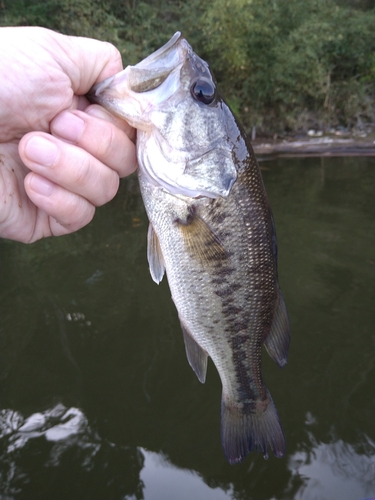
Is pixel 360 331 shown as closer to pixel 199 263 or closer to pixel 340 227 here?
pixel 340 227

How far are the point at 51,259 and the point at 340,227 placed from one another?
4.25 metres

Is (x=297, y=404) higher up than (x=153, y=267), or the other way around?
(x=153, y=267)

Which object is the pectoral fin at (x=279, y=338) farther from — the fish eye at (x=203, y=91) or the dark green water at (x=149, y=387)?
the dark green water at (x=149, y=387)

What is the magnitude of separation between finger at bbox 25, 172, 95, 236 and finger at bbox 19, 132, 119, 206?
0.07 feet

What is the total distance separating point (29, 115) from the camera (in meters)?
1.41

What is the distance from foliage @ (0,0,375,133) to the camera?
10.4 m

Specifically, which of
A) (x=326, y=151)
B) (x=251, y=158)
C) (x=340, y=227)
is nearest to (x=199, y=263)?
(x=251, y=158)

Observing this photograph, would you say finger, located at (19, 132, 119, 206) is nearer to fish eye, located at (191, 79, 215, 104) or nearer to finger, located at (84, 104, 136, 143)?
finger, located at (84, 104, 136, 143)

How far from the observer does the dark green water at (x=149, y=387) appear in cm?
268

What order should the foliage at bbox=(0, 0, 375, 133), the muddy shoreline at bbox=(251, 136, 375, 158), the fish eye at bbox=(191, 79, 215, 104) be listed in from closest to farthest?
the fish eye at bbox=(191, 79, 215, 104)
the muddy shoreline at bbox=(251, 136, 375, 158)
the foliage at bbox=(0, 0, 375, 133)

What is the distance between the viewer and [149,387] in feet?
10.8

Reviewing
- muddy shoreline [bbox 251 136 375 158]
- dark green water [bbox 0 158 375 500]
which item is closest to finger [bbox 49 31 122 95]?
dark green water [bbox 0 158 375 500]

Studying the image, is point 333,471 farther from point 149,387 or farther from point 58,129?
point 58,129

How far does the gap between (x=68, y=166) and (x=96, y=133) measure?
166 mm
